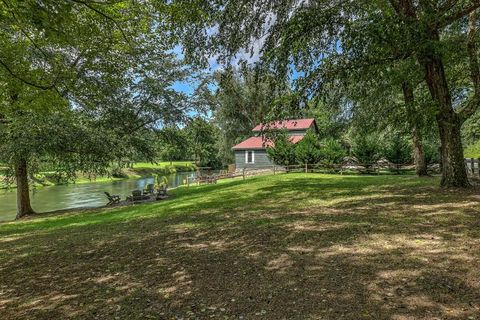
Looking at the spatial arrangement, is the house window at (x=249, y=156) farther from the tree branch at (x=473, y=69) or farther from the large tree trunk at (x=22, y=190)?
the tree branch at (x=473, y=69)

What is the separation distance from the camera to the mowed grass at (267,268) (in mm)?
3732

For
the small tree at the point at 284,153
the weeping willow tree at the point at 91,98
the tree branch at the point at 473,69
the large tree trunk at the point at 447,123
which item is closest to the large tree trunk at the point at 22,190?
the weeping willow tree at the point at 91,98

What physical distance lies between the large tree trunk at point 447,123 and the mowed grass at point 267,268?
1.74m

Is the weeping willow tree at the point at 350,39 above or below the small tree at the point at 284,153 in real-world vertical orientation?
above

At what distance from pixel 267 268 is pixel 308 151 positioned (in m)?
21.4

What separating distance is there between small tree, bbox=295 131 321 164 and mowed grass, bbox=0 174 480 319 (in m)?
16.4

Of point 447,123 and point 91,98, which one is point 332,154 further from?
point 91,98

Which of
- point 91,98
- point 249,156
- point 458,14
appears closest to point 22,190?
point 91,98

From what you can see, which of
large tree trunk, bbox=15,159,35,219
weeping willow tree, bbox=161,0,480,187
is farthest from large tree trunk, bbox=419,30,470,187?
large tree trunk, bbox=15,159,35,219

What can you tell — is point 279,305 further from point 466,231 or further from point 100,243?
point 100,243

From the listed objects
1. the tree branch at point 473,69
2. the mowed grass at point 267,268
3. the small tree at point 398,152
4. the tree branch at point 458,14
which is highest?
the tree branch at point 458,14

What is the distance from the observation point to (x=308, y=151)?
2561 cm

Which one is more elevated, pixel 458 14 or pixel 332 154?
pixel 458 14

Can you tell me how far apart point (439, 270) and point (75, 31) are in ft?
31.7
